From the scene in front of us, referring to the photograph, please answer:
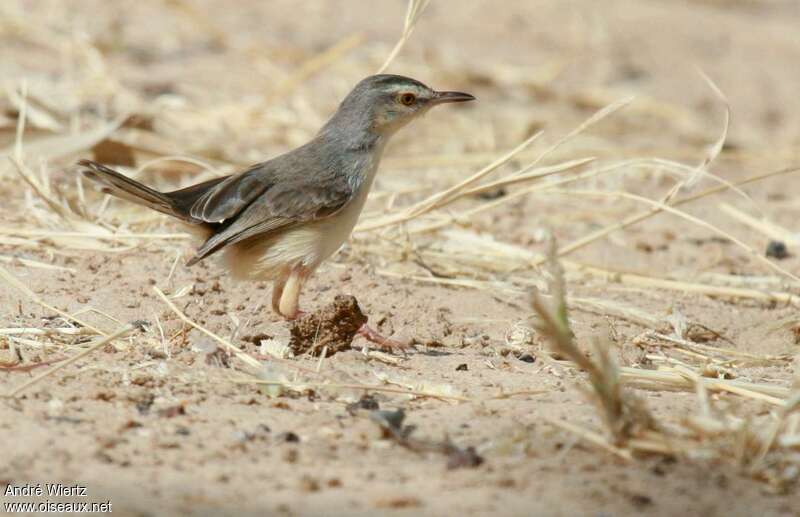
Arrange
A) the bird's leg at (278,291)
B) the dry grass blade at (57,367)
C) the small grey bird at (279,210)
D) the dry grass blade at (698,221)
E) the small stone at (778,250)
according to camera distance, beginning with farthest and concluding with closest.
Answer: the small stone at (778,250), the dry grass blade at (698,221), the bird's leg at (278,291), the small grey bird at (279,210), the dry grass blade at (57,367)

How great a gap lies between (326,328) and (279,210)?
78 centimetres

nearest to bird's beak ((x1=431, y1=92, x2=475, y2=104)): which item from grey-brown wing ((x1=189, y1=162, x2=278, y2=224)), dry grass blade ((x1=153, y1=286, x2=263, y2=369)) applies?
grey-brown wing ((x1=189, y1=162, x2=278, y2=224))

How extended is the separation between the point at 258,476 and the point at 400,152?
245 inches

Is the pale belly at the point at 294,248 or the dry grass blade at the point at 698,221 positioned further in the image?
the dry grass blade at the point at 698,221

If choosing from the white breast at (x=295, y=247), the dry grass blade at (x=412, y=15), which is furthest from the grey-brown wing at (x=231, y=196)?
the dry grass blade at (x=412, y=15)

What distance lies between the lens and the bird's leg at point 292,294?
18.5 ft

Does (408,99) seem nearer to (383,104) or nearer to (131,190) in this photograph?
(383,104)

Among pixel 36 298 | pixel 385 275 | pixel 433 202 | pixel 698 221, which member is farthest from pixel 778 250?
pixel 36 298

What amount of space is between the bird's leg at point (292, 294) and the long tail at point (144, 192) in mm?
543

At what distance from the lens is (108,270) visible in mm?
6176

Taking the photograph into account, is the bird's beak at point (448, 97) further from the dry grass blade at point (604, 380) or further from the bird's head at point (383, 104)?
the dry grass blade at point (604, 380)

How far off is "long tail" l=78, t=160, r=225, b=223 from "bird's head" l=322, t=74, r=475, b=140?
0.89 meters

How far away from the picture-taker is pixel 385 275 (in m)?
6.51

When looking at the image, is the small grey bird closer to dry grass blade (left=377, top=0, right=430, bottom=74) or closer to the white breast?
the white breast
